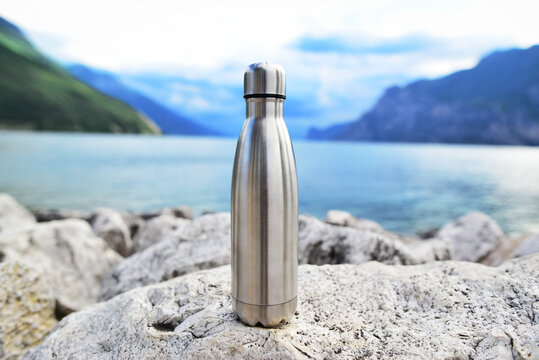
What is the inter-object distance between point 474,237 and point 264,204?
376 inches

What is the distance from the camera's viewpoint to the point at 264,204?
232cm

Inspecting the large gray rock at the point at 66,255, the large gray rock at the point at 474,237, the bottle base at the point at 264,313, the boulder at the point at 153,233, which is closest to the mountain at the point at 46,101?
the boulder at the point at 153,233

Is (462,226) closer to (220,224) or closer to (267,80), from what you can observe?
(220,224)

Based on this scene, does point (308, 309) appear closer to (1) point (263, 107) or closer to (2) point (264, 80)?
(1) point (263, 107)

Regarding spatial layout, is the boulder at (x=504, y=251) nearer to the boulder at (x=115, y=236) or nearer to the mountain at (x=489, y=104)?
the boulder at (x=115, y=236)

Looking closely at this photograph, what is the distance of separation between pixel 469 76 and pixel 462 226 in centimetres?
20116

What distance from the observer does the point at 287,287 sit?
2.45 m

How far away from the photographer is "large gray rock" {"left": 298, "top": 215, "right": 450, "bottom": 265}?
435 centimetres

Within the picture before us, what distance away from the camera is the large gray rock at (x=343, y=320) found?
7.65 ft

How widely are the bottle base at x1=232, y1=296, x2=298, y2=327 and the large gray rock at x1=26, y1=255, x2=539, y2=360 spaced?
2.2 inches

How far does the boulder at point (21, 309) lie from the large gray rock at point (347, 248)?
10.9ft

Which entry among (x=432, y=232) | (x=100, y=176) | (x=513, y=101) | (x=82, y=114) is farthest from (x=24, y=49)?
(x=513, y=101)

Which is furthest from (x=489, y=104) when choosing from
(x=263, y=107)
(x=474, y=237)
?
(x=263, y=107)

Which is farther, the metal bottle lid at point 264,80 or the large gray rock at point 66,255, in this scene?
the large gray rock at point 66,255
